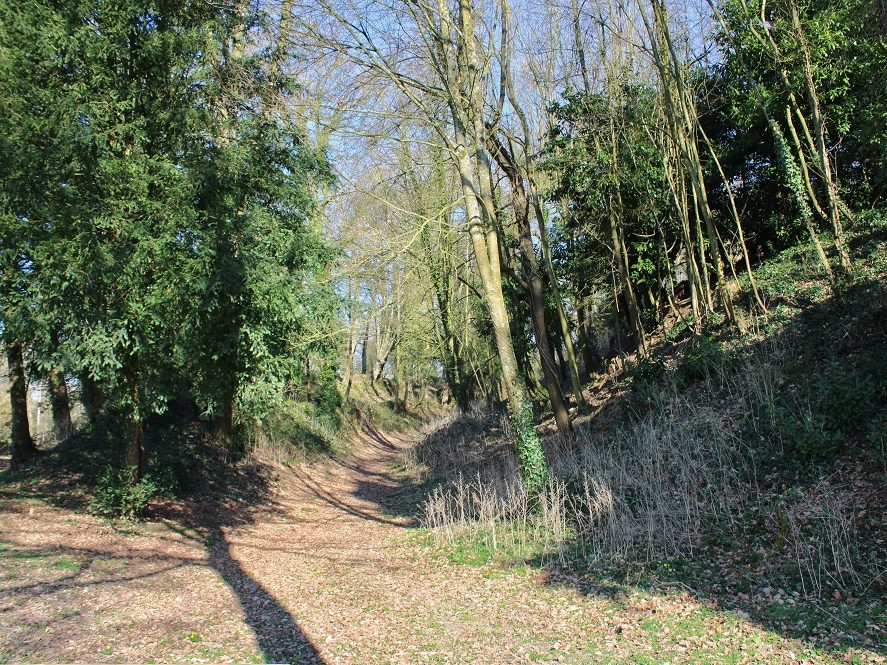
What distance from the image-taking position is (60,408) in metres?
12.8

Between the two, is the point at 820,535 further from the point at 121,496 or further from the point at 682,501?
the point at 121,496

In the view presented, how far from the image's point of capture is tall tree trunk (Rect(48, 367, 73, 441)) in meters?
11.1

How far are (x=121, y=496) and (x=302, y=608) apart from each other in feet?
14.8

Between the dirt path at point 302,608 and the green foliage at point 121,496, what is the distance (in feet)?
1.23

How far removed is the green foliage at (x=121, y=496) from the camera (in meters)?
8.98

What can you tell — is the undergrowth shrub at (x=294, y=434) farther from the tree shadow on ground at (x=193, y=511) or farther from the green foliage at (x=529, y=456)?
the green foliage at (x=529, y=456)

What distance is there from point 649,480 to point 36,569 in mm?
7419

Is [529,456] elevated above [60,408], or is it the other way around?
[60,408]

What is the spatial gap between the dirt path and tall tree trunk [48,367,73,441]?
2545 mm

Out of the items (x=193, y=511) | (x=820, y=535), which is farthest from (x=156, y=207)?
(x=820, y=535)

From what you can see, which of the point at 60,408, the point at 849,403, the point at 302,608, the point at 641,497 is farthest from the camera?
the point at 60,408

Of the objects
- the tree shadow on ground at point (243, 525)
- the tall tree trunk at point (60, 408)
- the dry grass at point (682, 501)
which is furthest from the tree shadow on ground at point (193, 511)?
the dry grass at point (682, 501)

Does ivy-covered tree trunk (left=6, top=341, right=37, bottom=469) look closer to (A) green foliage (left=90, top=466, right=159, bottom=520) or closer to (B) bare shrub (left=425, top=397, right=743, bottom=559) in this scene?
(A) green foliage (left=90, top=466, right=159, bottom=520)

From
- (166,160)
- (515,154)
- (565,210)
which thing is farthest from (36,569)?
(565,210)
